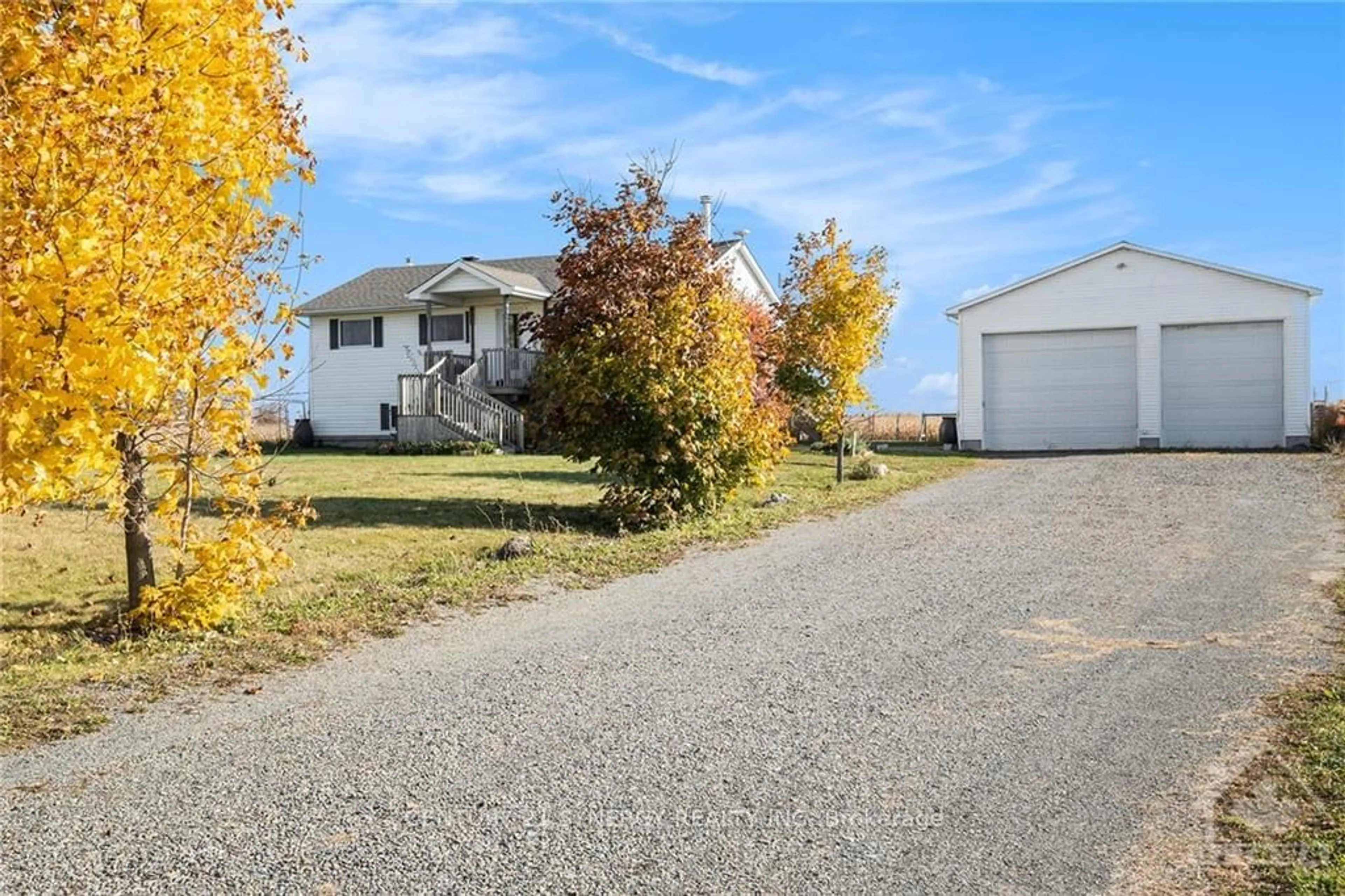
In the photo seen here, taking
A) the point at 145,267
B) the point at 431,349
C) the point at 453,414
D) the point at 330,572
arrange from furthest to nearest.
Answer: the point at 431,349 → the point at 453,414 → the point at 330,572 → the point at 145,267

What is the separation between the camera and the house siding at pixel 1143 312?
26.0 metres

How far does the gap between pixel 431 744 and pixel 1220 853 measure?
3.29 meters

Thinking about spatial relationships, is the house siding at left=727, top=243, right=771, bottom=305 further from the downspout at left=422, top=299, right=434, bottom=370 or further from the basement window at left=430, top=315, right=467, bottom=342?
the downspout at left=422, top=299, right=434, bottom=370

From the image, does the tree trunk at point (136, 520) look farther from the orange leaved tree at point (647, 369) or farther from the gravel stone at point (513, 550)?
the orange leaved tree at point (647, 369)

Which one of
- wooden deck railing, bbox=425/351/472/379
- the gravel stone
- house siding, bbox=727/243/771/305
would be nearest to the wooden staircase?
wooden deck railing, bbox=425/351/472/379

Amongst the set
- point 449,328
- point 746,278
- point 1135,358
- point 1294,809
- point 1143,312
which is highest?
point 746,278

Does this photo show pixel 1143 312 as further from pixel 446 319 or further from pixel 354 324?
pixel 354 324

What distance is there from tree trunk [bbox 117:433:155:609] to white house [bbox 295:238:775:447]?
745 inches

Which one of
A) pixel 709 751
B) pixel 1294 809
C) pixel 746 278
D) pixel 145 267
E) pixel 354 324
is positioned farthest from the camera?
pixel 746 278

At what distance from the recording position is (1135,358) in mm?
27281

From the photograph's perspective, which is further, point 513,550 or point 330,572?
point 513,550

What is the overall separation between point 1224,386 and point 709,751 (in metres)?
25.3

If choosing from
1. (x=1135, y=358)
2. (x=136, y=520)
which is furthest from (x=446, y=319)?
(x=136, y=520)

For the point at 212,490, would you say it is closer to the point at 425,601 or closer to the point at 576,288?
the point at 425,601
